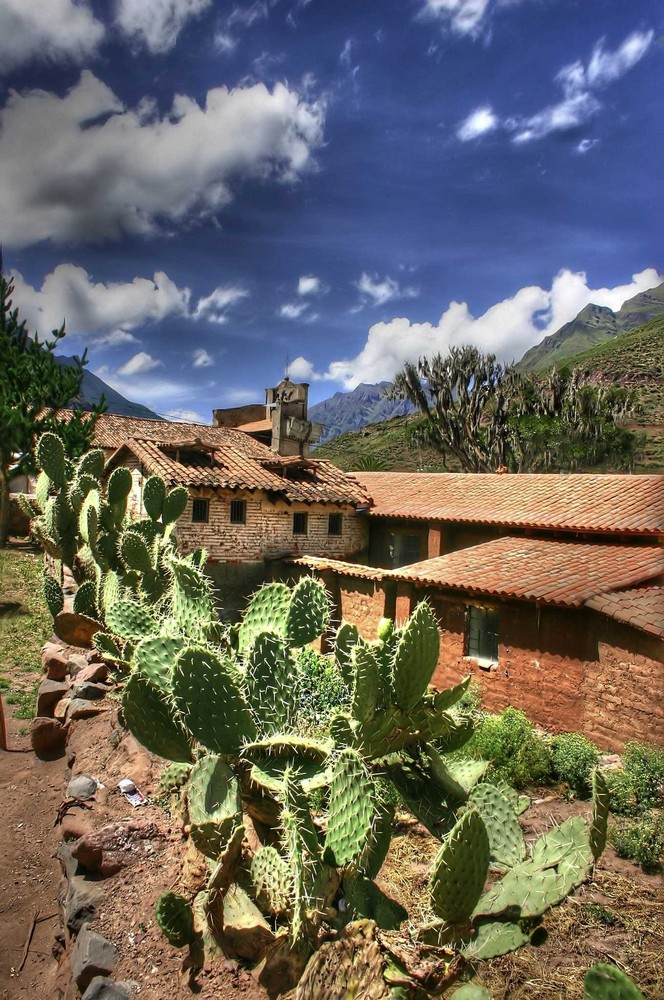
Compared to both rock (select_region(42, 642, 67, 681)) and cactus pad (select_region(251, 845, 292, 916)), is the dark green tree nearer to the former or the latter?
rock (select_region(42, 642, 67, 681))

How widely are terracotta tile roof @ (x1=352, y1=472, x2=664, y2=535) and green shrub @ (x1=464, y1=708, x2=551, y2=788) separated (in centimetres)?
605

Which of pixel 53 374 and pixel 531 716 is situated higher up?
pixel 53 374

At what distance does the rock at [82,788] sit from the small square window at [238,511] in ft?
38.5

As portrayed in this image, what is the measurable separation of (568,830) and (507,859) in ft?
1.43

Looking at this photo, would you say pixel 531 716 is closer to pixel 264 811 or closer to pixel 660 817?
pixel 660 817

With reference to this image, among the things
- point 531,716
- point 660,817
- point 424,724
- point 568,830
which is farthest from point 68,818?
point 531,716

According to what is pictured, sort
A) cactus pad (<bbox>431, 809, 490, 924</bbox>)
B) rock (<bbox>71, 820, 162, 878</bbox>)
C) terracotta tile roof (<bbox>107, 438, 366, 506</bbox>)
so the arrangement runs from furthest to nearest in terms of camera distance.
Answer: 1. terracotta tile roof (<bbox>107, 438, 366, 506</bbox>)
2. rock (<bbox>71, 820, 162, 878</bbox>)
3. cactus pad (<bbox>431, 809, 490, 924</bbox>)

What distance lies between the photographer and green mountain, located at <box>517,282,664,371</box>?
14938cm

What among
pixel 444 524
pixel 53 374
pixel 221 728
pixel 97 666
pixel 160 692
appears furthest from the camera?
pixel 53 374

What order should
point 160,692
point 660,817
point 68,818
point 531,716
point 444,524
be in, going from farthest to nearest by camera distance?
point 444,524 < point 531,716 < point 660,817 < point 68,818 < point 160,692

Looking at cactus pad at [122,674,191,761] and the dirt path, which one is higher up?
cactus pad at [122,674,191,761]

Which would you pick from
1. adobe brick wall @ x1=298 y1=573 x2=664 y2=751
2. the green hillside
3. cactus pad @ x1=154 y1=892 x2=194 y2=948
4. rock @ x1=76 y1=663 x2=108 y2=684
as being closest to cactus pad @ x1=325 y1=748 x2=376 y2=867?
cactus pad @ x1=154 y1=892 x2=194 y2=948

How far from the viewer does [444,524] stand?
50.8 ft

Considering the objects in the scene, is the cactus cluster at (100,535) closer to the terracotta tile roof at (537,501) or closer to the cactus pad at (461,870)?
the cactus pad at (461,870)
